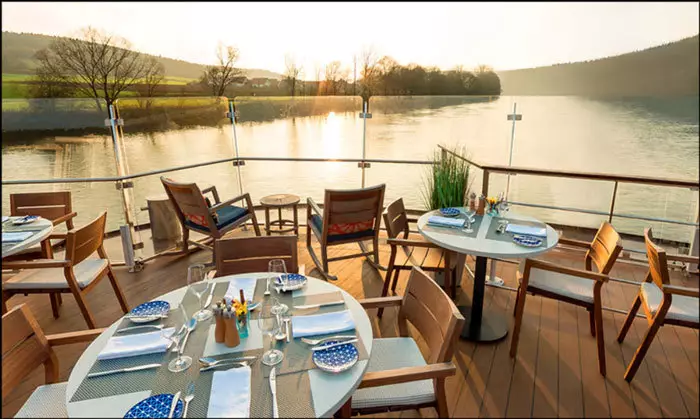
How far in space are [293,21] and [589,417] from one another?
215cm

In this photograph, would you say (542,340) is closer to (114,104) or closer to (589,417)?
(589,417)

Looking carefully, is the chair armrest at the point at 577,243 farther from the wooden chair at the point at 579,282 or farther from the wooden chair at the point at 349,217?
the wooden chair at the point at 349,217

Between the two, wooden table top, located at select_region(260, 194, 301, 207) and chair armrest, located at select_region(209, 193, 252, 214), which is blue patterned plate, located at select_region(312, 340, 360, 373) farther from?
wooden table top, located at select_region(260, 194, 301, 207)

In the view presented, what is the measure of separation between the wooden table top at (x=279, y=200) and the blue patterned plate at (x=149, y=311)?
2.56m

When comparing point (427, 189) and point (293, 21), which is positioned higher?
point (293, 21)

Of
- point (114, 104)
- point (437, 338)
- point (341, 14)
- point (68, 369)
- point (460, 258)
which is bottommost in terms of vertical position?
point (68, 369)

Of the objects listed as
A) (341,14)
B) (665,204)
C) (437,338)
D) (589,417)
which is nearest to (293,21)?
(341,14)

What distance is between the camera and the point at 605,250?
222 centimetres

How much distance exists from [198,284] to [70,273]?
1.43 metres

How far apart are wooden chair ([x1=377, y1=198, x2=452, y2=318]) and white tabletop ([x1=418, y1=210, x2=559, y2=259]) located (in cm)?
11

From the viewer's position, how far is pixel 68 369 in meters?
2.24

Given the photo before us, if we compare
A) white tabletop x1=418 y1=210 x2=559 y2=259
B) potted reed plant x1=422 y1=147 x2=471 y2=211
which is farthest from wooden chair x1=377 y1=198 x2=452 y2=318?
potted reed plant x1=422 y1=147 x2=471 y2=211

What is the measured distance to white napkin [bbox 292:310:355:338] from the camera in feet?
4.68

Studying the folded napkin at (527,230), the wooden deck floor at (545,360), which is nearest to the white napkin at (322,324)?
the wooden deck floor at (545,360)
